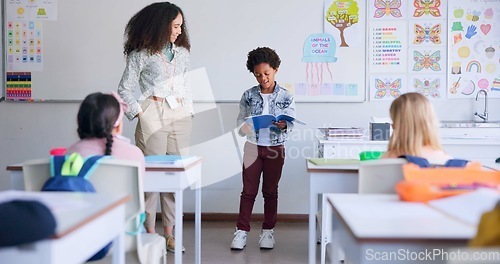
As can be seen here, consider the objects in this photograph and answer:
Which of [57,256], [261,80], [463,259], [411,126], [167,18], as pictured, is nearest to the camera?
[57,256]

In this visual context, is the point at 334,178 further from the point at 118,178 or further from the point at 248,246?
the point at 248,246

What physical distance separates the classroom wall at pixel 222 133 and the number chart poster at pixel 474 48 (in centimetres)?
14

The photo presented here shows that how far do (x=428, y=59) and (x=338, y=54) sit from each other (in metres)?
0.76

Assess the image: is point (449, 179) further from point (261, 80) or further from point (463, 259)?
point (261, 80)


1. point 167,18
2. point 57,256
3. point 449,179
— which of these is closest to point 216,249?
point 167,18

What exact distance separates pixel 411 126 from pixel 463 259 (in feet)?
3.03

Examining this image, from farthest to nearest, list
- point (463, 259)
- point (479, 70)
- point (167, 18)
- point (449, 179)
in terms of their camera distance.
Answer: point (479, 70) < point (167, 18) < point (449, 179) < point (463, 259)

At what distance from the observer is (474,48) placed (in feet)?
14.9

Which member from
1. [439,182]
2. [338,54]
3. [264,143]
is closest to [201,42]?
[338,54]

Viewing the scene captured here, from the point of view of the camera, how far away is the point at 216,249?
3.82 m

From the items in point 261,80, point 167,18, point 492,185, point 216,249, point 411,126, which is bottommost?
point 216,249

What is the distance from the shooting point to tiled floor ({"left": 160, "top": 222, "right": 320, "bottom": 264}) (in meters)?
3.55

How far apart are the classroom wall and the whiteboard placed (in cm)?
14

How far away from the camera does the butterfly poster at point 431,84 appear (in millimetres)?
4562
